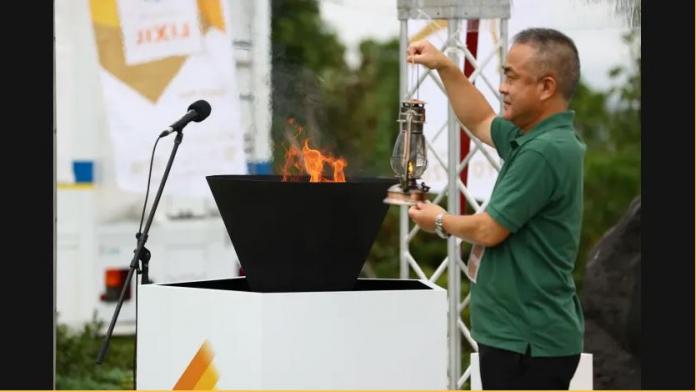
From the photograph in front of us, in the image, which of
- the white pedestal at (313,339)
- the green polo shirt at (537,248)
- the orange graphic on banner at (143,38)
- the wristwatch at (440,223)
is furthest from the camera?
the orange graphic on banner at (143,38)

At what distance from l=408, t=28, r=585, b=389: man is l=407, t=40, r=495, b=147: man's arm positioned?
1.06 feet

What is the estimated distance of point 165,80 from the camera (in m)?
5.53

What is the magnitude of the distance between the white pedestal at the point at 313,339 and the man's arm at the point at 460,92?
1.60 ft

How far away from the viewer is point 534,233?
271cm

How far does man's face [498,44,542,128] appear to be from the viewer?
8.93ft

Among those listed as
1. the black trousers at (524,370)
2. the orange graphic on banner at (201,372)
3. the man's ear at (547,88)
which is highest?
the man's ear at (547,88)

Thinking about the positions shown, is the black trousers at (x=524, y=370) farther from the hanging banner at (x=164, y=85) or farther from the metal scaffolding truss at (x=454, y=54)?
the hanging banner at (x=164, y=85)

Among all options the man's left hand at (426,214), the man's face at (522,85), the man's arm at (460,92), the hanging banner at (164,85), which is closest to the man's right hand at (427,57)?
the man's arm at (460,92)

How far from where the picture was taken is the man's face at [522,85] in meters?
2.72

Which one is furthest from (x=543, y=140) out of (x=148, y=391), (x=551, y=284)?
(x=148, y=391)

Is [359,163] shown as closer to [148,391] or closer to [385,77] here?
[385,77]

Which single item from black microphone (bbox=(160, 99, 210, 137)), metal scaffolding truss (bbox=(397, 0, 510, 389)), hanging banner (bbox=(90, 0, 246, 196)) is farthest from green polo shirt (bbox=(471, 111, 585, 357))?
→ hanging banner (bbox=(90, 0, 246, 196))

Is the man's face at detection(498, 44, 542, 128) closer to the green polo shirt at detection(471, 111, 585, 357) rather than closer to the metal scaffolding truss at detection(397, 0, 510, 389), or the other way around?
the green polo shirt at detection(471, 111, 585, 357)

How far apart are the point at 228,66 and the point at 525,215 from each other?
328 cm
